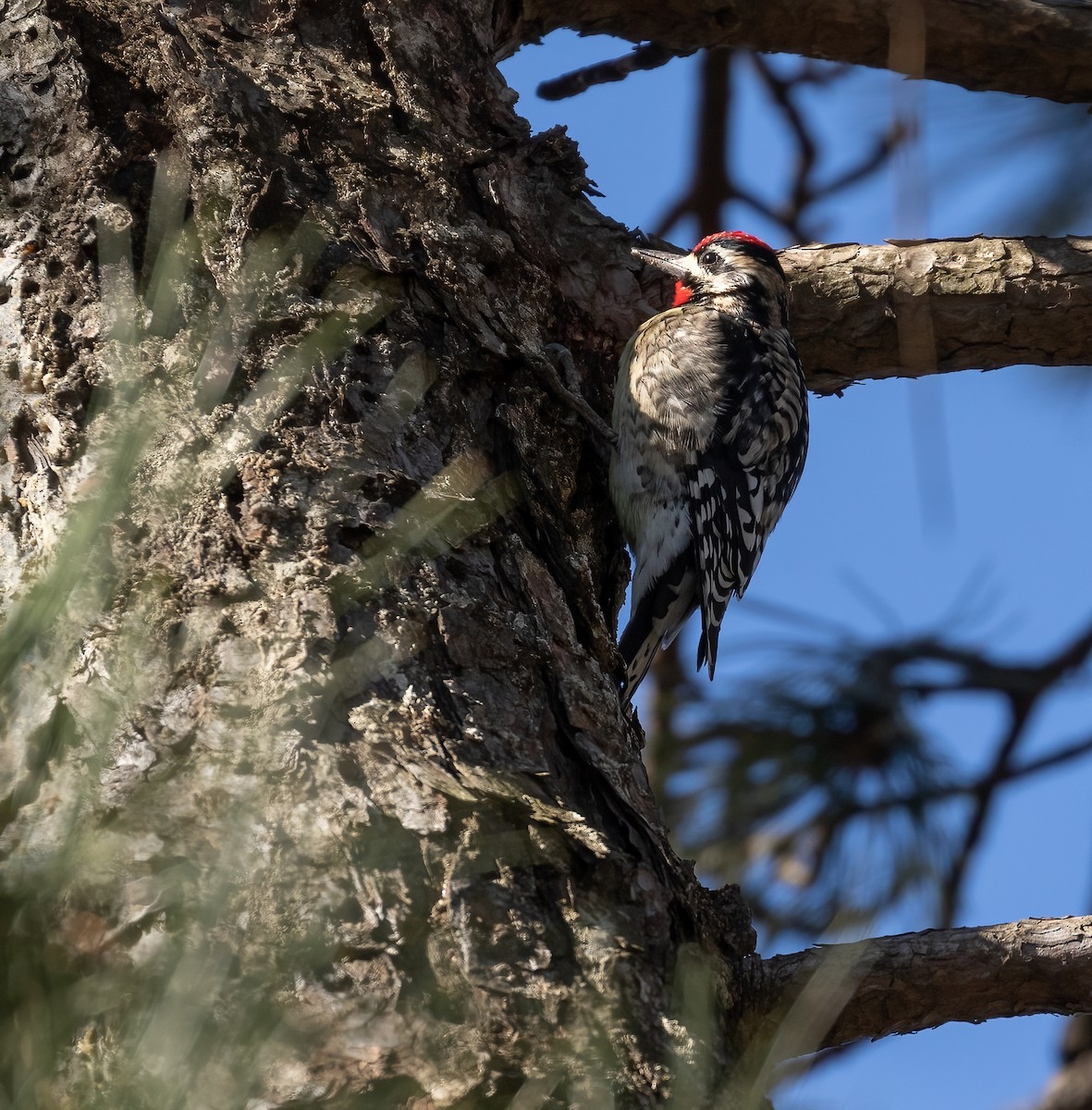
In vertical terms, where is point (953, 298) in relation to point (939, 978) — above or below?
above

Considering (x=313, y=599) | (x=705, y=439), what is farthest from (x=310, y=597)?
(x=705, y=439)

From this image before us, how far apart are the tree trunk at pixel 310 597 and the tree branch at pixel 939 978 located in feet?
0.22

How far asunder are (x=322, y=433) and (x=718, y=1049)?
99 centimetres

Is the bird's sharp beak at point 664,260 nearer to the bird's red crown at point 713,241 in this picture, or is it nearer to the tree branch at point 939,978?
the bird's red crown at point 713,241

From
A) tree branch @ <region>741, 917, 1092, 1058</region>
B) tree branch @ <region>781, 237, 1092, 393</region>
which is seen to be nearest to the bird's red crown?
tree branch @ <region>781, 237, 1092, 393</region>

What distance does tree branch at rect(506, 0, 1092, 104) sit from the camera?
305cm

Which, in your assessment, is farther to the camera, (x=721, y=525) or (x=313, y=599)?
(x=721, y=525)

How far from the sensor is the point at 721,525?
3.44 meters

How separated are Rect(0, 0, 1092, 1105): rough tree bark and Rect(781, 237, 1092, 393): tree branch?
0.47 metres

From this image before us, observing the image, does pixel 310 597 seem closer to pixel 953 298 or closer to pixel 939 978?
pixel 939 978

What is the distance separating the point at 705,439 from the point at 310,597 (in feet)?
6.78

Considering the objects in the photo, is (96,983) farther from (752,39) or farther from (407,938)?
(752,39)

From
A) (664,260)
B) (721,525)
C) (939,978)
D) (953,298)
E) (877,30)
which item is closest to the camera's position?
(939,978)

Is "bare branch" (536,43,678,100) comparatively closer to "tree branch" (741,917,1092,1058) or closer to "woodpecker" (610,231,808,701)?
"woodpecker" (610,231,808,701)
